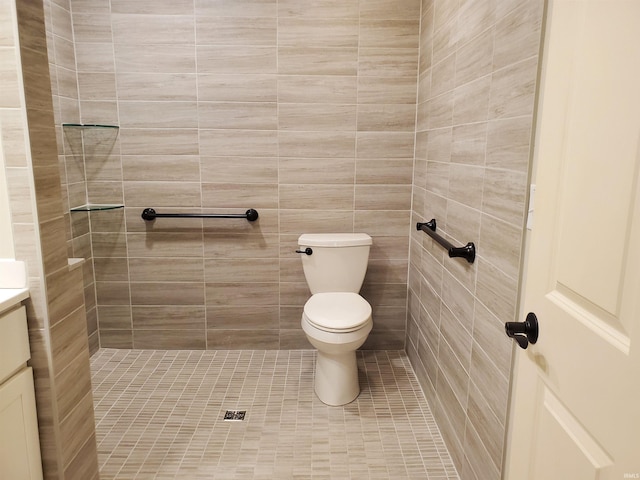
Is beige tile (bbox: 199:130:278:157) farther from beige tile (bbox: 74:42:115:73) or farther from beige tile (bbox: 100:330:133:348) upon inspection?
beige tile (bbox: 100:330:133:348)

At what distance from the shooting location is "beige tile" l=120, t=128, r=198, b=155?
2.79 m

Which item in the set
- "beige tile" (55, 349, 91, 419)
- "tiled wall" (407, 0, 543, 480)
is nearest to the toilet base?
"tiled wall" (407, 0, 543, 480)

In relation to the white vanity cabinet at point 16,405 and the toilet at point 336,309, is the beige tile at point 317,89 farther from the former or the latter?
the white vanity cabinet at point 16,405

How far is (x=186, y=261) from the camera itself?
2.96 m

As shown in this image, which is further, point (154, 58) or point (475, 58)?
point (154, 58)

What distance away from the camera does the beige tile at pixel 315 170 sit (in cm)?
284

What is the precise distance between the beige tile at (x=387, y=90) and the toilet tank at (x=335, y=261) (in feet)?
2.87

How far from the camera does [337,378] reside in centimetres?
242

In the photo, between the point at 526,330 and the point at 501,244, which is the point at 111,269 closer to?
the point at 501,244

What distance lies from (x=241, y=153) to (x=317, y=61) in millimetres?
742

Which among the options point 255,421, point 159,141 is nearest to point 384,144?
point 159,141

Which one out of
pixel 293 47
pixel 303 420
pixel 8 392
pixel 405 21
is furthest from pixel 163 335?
pixel 405 21

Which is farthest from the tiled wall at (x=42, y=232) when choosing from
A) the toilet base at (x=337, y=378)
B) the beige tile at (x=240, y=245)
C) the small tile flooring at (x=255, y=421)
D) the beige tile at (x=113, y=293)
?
the beige tile at (x=113, y=293)

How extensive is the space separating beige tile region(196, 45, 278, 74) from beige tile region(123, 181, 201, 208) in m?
0.74
